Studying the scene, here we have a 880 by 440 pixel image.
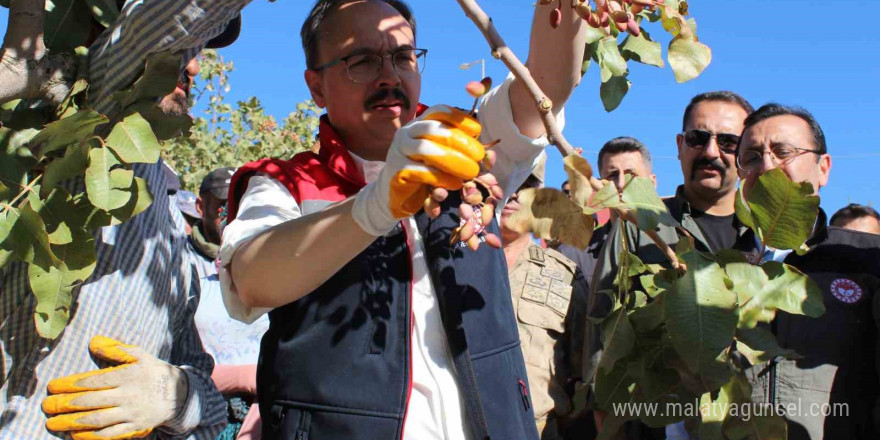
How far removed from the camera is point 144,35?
1821 mm

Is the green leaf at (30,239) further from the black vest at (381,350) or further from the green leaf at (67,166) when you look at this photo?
the black vest at (381,350)

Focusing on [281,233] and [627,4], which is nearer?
[627,4]

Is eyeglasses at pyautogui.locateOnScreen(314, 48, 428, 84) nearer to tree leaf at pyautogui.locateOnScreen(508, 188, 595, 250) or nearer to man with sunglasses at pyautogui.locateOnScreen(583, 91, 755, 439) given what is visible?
tree leaf at pyautogui.locateOnScreen(508, 188, 595, 250)

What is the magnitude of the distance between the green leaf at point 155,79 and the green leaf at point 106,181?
14 centimetres

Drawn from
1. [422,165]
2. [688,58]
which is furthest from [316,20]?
[688,58]

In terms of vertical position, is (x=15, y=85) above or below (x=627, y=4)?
below

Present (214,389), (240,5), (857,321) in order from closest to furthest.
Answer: (240,5), (214,389), (857,321)

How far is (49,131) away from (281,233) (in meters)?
0.51

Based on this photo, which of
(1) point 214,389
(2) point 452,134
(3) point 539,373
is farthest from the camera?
(3) point 539,373

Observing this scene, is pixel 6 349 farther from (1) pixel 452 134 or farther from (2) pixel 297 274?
(1) pixel 452 134

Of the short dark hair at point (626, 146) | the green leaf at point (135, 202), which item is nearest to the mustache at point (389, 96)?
the green leaf at point (135, 202)

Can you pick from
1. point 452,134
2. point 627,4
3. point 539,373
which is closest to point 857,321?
point 539,373

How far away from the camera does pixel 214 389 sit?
2352 millimetres

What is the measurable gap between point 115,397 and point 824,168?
2517 mm
